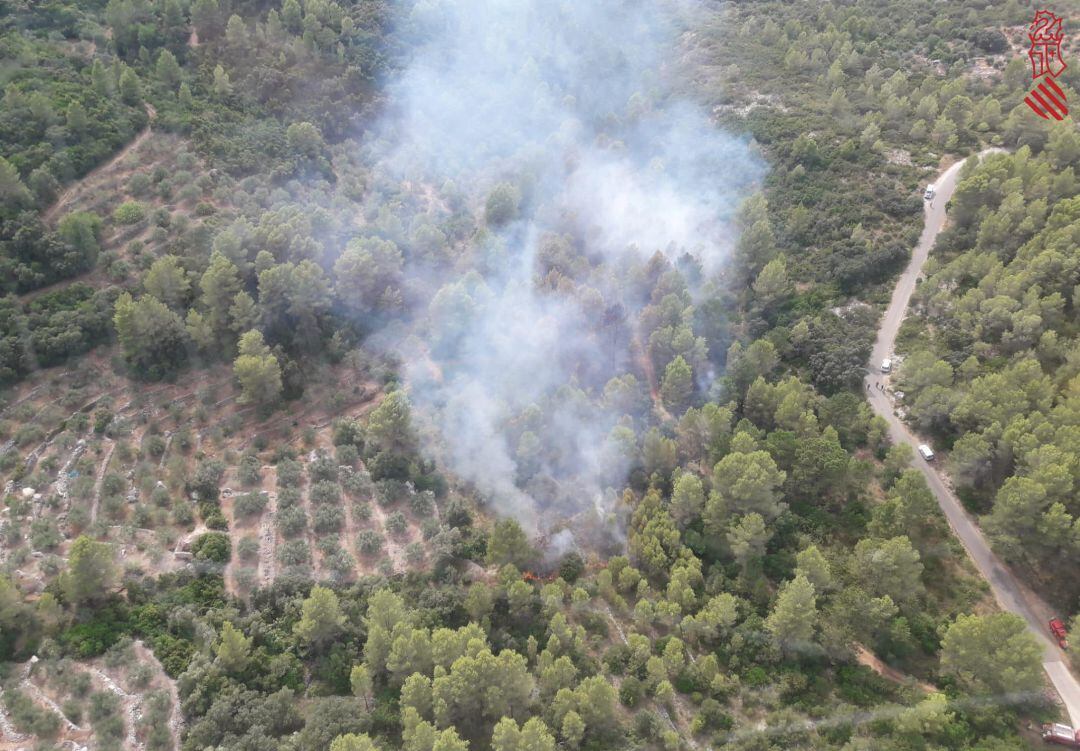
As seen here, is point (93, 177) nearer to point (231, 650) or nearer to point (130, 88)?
point (130, 88)

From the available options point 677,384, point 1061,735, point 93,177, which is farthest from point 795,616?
point 93,177

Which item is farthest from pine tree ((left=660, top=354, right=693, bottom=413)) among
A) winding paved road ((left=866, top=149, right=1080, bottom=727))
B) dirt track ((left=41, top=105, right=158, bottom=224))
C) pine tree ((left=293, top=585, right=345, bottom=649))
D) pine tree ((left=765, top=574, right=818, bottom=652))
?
dirt track ((left=41, top=105, right=158, bottom=224))

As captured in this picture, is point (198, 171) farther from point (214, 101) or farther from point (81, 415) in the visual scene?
point (81, 415)

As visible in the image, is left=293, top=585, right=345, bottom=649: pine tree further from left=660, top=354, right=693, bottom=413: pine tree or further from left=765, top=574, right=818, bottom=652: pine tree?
left=660, top=354, right=693, bottom=413: pine tree

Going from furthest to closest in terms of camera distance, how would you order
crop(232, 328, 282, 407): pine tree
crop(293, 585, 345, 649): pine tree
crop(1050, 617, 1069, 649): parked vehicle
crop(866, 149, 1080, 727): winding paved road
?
1. crop(232, 328, 282, 407): pine tree
2. crop(1050, 617, 1069, 649): parked vehicle
3. crop(866, 149, 1080, 727): winding paved road
4. crop(293, 585, 345, 649): pine tree

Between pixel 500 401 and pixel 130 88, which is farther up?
pixel 130 88
